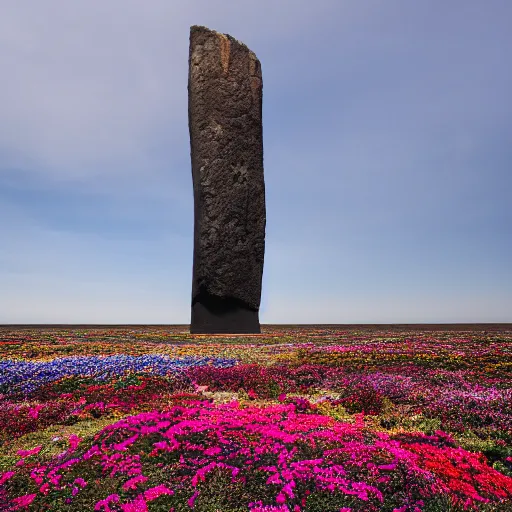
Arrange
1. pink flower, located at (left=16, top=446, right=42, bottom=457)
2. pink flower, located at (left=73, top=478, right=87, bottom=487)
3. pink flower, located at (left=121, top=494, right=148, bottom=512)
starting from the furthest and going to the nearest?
pink flower, located at (left=16, top=446, right=42, bottom=457) < pink flower, located at (left=73, top=478, right=87, bottom=487) < pink flower, located at (left=121, top=494, right=148, bottom=512)

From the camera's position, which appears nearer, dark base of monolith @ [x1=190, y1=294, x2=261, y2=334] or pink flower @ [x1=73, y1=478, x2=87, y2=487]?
pink flower @ [x1=73, y1=478, x2=87, y2=487]

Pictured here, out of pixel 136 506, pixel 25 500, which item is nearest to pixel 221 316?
pixel 25 500

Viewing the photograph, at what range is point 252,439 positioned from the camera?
18.5ft

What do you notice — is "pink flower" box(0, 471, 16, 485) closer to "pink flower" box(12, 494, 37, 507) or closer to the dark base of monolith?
"pink flower" box(12, 494, 37, 507)

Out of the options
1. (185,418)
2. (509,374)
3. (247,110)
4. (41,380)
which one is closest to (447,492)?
(185,418)

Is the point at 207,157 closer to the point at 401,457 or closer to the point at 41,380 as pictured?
the point at 41,380

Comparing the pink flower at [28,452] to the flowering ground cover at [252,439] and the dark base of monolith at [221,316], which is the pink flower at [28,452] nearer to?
the flowering ground cover at [252,439]

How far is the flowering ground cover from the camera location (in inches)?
177

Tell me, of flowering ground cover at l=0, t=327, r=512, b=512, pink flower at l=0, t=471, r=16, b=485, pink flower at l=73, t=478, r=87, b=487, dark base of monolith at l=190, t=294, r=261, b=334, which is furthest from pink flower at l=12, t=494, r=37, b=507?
dark base of monolith at l=190, t=294, r=261, b=334

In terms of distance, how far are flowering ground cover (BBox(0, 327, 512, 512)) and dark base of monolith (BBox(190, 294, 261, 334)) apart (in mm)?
13705

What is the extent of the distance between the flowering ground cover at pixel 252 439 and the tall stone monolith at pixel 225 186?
13785 mm

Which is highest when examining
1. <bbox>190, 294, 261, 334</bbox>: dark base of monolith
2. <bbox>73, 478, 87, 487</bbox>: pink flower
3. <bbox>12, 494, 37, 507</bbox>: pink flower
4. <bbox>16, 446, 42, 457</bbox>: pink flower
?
<bbox>190, 294, 261, 334</bbox>: dark base of monolith

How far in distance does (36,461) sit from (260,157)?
2436cm

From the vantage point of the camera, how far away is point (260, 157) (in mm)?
27953
